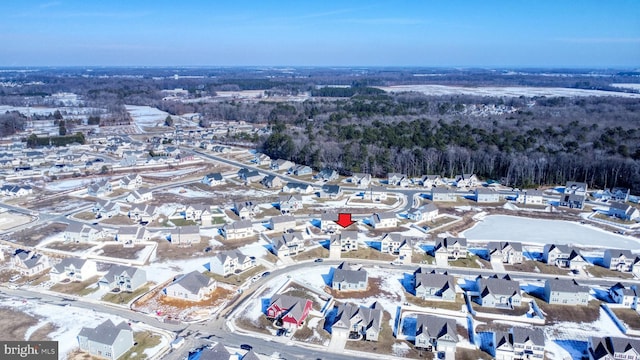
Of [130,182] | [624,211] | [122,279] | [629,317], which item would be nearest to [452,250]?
[629,317]

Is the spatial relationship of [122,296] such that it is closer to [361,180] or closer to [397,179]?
[361,180]

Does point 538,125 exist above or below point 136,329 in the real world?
above

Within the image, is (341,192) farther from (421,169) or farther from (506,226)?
(506,226)

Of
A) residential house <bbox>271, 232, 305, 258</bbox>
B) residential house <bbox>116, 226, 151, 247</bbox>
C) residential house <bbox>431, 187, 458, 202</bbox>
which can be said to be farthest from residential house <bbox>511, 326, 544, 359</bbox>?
residential house <bbox>116, 226, 151, 247</bbox>

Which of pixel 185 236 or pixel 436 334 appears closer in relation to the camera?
pixel 436 334

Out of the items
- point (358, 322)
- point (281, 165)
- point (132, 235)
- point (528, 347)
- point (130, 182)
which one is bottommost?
point (358, 322)

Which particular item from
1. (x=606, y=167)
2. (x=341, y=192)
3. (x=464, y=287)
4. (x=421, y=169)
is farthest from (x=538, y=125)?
(x=464, y=287)

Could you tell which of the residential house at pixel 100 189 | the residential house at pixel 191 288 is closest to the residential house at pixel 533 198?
the residential house at pixel 191 288

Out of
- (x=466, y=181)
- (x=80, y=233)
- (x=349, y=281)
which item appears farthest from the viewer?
(x=466, y=181)

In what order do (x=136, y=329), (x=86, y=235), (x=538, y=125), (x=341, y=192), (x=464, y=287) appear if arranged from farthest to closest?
(x=538, y=125)
(x=341, y=192)
(x=86, y=235)
(x=464, y=287)
(x=136, y=329)
